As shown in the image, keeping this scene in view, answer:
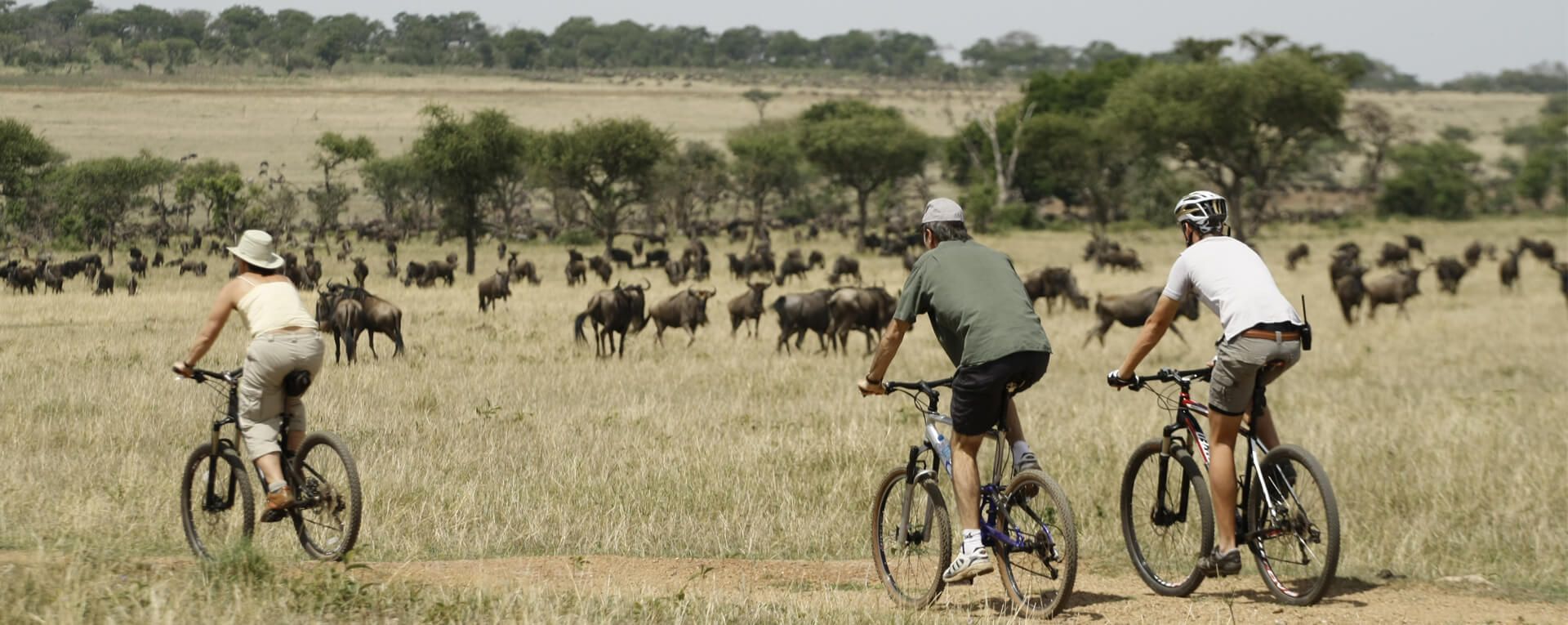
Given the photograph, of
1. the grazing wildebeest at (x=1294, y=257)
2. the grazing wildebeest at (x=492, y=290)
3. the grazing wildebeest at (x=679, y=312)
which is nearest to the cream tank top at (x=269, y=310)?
the grazing wildebeest at (x=679, y=312)

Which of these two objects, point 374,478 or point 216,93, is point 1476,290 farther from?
point 216,93

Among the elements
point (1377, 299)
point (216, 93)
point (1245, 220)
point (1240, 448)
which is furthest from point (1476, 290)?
point (216, 93)

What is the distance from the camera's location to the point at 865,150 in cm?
6931

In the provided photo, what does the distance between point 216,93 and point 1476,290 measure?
3746cm

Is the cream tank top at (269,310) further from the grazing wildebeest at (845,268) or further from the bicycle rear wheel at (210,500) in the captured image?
the grazing wildebeest at (845,268)

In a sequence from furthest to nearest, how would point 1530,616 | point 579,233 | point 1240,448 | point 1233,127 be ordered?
point 579,233
point 1233,127
point 1240,448
point 1530,616

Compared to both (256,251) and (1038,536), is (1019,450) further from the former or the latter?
(256,251)

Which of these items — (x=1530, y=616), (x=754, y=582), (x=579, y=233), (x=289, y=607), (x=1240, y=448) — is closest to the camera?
(x=289, y=607)

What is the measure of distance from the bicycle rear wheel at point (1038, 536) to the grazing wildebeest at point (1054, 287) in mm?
24089

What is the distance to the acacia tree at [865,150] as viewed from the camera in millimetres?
69250

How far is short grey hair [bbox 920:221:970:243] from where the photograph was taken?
689 cm

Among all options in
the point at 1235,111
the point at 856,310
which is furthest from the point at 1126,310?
the point at 1235,111

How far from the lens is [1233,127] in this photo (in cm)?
5650

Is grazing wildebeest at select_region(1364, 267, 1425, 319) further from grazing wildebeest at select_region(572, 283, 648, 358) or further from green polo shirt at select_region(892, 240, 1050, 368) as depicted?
green polo shirt at select_region(892, 240, 1050, 368)
